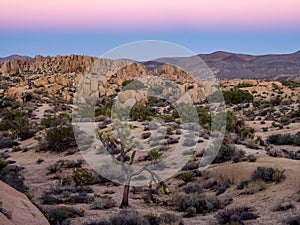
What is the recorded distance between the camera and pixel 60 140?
65.7ft

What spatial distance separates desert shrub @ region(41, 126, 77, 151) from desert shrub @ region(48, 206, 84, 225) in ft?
35.2

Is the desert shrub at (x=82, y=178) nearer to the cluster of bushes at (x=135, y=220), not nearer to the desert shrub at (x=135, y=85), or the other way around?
the cluster of bushes at (x=135, y=220)

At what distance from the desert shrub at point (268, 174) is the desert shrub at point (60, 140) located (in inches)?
443

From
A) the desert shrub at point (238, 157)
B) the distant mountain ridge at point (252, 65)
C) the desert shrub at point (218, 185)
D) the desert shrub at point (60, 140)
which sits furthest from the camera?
the distant mountain ridge at point (252, 65)

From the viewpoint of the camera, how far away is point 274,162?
12609 mm

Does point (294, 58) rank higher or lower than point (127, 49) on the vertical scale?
higher

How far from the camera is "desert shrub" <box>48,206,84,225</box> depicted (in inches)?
332

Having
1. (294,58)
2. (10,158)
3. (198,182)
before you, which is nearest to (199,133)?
(198,182)

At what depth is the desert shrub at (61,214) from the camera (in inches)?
332

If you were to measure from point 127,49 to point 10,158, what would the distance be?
411 inches

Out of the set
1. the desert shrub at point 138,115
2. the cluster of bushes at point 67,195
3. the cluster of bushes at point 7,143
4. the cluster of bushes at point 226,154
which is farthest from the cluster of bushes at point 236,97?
the cluster of bushes at point 67,195

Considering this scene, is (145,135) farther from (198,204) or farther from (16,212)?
(16,212)

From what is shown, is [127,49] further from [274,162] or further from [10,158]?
[10,158]

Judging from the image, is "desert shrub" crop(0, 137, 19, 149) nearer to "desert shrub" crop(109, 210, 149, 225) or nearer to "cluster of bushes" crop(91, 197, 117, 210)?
"cluster of bushes" crop(91, 197, 117, 210)
